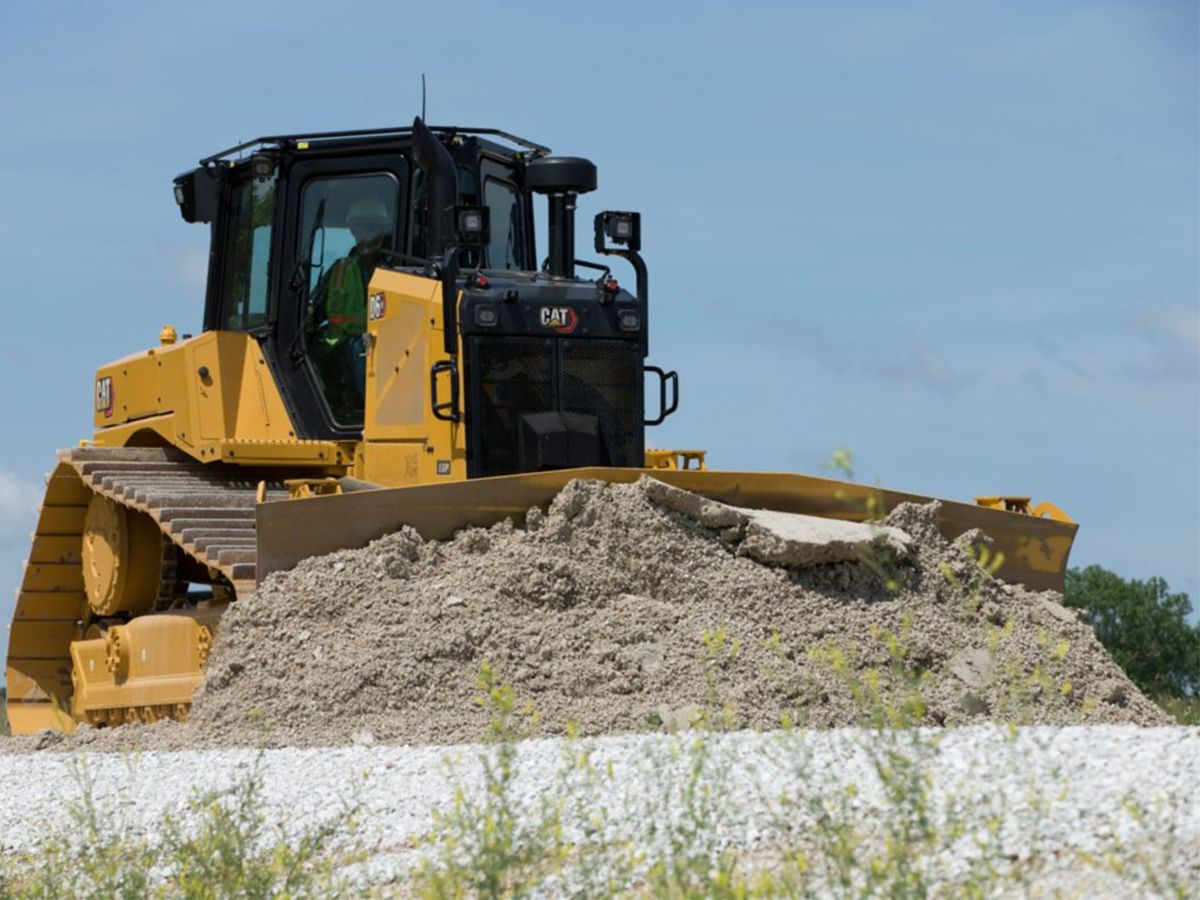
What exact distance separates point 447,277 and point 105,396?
175 inches

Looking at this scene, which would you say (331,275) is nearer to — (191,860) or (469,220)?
(469,220)

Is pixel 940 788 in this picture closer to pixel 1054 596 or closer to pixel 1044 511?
pixel 1054 596

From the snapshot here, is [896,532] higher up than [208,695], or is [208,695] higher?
[896,532]

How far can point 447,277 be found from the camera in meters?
10.3

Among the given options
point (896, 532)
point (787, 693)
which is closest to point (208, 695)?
point (787, 693)

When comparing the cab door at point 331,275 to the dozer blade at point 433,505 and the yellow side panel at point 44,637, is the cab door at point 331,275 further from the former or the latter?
the yellow side panel at point 44,637

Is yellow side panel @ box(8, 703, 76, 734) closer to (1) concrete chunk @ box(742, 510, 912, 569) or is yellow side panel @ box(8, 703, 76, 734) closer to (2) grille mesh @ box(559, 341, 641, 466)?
(2) grille mesh @ box(559, 341, 641, 466)

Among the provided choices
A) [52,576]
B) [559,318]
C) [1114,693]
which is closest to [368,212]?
[559,318]

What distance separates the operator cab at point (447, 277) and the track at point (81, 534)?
0.87 meters

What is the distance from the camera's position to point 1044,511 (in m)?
11.4

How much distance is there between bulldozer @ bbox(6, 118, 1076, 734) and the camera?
9922 millimetres

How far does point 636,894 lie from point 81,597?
30.0ft

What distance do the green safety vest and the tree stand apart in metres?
22.8

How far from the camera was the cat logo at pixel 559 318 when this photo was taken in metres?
10.5
